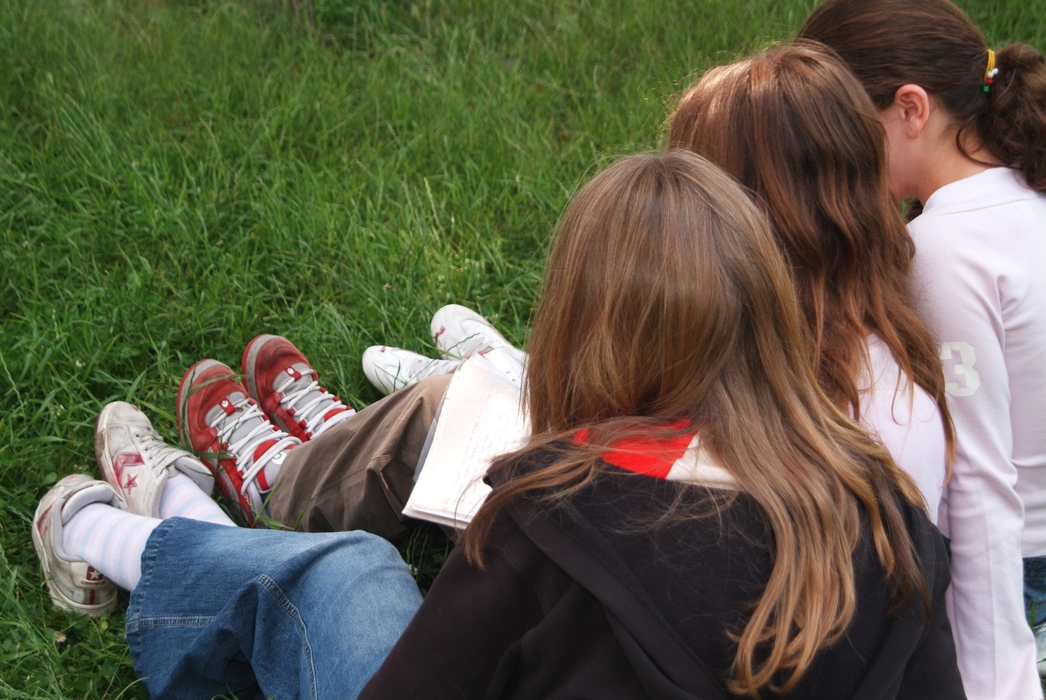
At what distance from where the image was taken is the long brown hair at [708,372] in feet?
3.48

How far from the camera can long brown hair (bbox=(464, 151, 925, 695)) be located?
1.06 meters

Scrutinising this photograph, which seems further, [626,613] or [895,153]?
[895,153]

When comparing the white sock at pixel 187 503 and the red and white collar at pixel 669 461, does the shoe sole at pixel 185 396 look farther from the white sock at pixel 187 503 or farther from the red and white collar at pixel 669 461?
the red and white collar at pixel 669 461

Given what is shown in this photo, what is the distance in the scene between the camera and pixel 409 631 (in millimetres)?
1141

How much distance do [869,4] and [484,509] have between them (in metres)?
1.30

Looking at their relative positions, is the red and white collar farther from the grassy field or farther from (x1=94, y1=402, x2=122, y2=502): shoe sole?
(x1=94, y1=402, x2=122, y2=502): shoe sole

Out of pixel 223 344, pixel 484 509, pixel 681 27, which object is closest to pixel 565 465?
pixel 484 509

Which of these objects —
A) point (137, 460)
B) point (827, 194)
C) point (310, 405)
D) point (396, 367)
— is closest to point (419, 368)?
point (396, 367)

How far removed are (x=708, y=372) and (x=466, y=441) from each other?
0.72 meters

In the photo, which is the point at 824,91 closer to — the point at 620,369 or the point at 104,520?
the point at 620,369

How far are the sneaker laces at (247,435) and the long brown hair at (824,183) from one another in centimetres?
129

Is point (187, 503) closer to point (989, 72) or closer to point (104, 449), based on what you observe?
point (104, 449)

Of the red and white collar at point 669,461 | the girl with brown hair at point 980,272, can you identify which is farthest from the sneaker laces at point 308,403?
the girl with brown hair at point 980,272

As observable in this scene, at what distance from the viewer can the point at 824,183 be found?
1468mm
